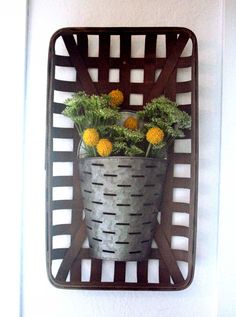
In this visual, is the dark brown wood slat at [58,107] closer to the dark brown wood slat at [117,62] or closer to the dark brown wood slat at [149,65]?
the dark brown wood slat at [117,62]

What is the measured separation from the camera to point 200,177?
0.98 meters

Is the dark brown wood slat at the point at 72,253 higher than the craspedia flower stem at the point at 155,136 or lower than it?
lower

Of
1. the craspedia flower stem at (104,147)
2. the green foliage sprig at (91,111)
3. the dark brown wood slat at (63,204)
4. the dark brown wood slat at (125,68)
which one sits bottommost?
the dark brown wood slat at (63,204)

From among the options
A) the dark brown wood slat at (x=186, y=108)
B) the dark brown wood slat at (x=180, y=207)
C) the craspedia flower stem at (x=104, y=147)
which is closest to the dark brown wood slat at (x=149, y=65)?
the dark brown wood slat at (x=186, y=108)

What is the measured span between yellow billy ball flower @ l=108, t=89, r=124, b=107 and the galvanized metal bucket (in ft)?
0.59

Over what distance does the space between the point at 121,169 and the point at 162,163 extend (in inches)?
4.9

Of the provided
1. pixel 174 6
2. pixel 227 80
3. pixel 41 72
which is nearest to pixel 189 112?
pixel 227 80

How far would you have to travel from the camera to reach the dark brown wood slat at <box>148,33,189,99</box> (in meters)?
0.95

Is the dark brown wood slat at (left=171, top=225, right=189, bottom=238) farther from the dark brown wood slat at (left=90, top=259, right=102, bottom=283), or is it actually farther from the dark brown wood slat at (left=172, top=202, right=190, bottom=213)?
the dark brown wood slat at (left=90, top=259, right=102, bottom=283)

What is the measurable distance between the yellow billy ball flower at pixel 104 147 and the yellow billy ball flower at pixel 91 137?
14 millimetres

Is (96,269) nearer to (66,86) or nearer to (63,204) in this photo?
→ (63,204)

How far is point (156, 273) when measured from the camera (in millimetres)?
968

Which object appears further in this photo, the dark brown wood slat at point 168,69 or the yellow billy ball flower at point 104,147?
the dark brown wood slat at point 168,69

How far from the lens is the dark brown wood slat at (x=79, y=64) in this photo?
0.96 meters
